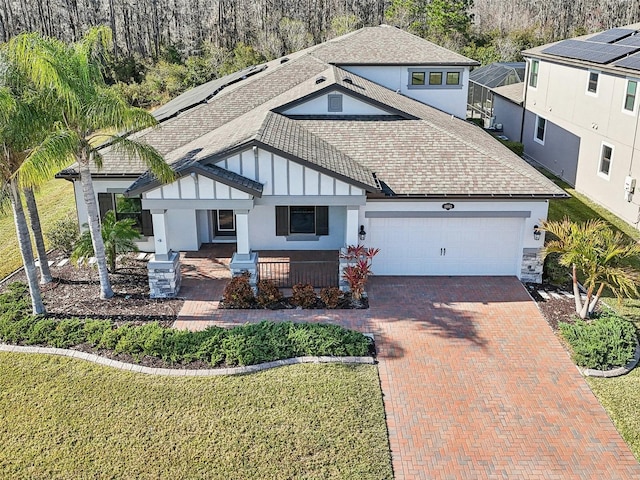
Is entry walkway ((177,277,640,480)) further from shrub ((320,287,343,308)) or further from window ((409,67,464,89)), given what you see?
window ((409,67,464,89))

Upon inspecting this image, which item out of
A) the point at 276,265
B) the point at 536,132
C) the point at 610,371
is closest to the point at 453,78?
the point at 536,132

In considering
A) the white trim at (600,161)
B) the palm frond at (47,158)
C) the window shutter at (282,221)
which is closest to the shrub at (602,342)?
the window shutter at (282,221)

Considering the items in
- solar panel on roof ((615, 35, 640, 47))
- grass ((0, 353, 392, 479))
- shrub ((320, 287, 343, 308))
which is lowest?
grass ((0, 353, 392, 479))

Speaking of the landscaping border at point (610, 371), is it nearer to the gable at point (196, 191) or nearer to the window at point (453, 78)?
the gable at point (196, 191)

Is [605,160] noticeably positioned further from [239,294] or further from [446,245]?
[239,294]

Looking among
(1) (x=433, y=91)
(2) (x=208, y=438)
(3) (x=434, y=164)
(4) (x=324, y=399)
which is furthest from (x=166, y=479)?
(1) (x=433, y=91)

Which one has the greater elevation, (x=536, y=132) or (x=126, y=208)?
(x=536, y=132)

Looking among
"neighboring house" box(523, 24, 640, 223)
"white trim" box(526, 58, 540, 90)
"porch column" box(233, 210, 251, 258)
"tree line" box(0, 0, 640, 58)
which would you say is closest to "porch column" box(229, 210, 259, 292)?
"porch column" box(233, 210, 251, 258)
